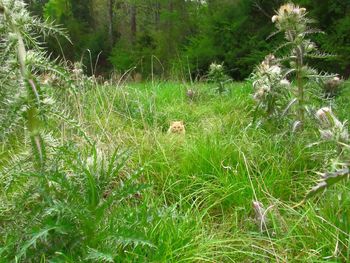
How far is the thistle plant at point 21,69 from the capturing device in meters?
1.46

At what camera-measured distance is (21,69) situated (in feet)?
4.94

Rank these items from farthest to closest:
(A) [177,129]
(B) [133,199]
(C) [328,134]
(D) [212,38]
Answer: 1. (D) [212,38]
2. (A) [177,129]
3. (B) [133,199]
4. (C) [328,134]

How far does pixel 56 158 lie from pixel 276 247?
0.87 m

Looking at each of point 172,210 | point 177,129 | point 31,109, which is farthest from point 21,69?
point 177,129

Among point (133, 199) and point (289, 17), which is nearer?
point (133, 199)

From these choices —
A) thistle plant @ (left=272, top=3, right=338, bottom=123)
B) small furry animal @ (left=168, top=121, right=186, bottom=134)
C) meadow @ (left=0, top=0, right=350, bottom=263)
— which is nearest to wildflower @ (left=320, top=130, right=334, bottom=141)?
meadow @ (left=0, top=0, right=350, bottom=263)

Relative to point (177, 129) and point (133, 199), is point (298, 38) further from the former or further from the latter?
point (133, 199)

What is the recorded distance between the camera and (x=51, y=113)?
1.51m

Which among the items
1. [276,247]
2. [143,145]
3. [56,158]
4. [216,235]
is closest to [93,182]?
[56,158]

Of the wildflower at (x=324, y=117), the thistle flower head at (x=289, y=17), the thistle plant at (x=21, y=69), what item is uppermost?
the thistle flower head at (x=289, y=17)

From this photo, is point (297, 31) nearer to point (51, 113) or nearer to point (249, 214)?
point (249, 214)

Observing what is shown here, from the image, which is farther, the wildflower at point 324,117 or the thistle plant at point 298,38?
the thistle plant at point 298,38

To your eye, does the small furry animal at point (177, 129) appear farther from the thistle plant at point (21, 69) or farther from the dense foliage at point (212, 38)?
the thistle plant at point (21, 69)

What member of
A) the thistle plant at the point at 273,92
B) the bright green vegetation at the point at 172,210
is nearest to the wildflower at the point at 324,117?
the bright green vegetation at the point at 172,210
